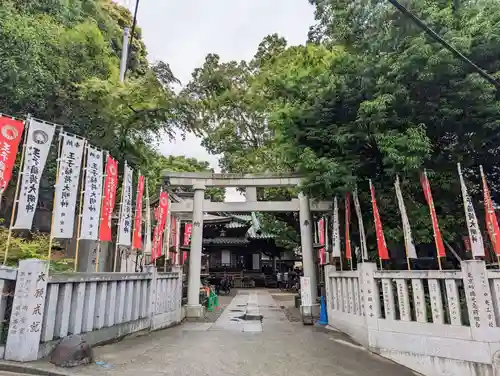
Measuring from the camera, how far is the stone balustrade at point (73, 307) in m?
5.06

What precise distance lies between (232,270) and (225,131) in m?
14.1

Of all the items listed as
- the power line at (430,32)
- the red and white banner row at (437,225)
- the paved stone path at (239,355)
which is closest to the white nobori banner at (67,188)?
the paved stone path at (239,355)

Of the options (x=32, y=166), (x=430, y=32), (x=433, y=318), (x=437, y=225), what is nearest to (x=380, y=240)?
(x=437, y=225)

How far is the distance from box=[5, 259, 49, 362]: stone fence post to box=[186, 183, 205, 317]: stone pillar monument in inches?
270

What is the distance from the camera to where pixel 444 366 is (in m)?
6.11

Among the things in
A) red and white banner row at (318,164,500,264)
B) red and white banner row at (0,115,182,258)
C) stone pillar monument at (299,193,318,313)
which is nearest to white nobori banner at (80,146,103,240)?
red and white banner row at (0,115,182,258)

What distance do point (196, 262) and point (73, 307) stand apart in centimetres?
609

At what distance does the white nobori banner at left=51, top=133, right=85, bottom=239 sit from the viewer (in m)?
6.56

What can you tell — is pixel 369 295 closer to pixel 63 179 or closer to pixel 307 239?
pixel 307 239

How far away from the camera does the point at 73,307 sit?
6.11 metres

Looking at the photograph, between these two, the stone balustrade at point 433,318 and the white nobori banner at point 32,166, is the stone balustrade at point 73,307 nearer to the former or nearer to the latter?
the white nobori banner at point 32,166

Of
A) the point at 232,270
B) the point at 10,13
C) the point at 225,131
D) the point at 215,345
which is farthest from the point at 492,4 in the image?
the point at 232,270

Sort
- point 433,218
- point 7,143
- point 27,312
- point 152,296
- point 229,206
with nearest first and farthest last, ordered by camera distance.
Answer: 1. point 27,312
2. point 7,143
3. point 433,218
4. point 152,296
5. point 229,206

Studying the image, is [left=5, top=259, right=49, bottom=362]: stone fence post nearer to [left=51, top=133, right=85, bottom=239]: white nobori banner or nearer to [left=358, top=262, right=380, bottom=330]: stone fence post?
[left=51, top=133, right=85, bottom=239]: white nobori banner
